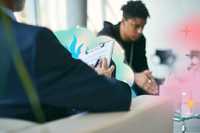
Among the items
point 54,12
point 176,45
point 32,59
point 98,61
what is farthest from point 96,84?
point 54,12

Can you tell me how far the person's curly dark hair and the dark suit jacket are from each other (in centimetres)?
139

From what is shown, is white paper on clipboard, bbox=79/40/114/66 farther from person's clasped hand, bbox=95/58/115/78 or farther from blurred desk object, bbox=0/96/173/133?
blurred desk object, bbox=0/96/173/133

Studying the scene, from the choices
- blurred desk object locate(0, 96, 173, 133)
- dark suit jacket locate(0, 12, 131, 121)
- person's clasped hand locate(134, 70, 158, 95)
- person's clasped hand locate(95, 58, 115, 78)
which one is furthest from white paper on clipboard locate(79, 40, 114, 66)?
dark suit jacket locate(0, 12, 131, 121)

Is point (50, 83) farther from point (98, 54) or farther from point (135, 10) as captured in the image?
point (135, 10)

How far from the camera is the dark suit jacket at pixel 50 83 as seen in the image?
977 mm

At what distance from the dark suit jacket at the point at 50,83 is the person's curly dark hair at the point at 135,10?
1390mm

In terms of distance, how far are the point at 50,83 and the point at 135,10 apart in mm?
1544

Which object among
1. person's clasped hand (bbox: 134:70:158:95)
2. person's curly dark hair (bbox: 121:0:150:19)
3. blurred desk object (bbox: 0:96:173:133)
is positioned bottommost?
person's clasped hand (bbox: 134:70:158:95)

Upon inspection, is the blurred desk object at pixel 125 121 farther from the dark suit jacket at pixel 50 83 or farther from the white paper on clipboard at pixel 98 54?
the white paper on clipboard at pixel 98 54

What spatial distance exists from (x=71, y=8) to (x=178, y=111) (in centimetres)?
104

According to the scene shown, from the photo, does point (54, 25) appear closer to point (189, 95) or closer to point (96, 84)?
point (189, 95)

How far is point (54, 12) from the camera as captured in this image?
108 inches

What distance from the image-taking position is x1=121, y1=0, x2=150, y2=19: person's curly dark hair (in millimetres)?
2416

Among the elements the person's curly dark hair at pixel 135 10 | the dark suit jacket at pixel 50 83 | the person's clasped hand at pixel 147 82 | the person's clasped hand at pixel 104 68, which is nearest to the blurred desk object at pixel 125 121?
the dark suit jacket at pixel 50 83
